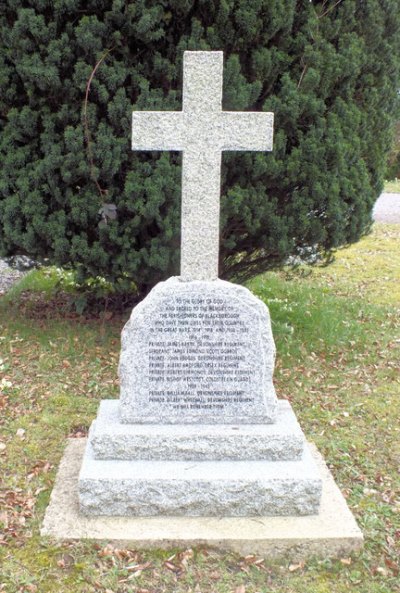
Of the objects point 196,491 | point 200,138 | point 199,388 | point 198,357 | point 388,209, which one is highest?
point 200,138

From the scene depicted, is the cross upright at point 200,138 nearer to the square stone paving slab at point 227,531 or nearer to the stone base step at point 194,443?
the stone base step at point 194,443

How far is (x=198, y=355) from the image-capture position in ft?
12.7

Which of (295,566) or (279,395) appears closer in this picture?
(295,566)

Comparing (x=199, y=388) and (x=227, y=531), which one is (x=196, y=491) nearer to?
(x=227, y=531)

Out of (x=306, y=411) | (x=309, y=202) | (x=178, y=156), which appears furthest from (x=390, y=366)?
(x=178, y=156)

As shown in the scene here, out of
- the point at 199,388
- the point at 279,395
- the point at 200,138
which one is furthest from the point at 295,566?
the point at 200,138

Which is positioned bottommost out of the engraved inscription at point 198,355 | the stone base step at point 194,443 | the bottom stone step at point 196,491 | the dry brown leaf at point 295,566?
the dry brown leaf at point 295,566

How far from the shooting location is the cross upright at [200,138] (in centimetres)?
373

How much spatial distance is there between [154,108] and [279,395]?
2455mm

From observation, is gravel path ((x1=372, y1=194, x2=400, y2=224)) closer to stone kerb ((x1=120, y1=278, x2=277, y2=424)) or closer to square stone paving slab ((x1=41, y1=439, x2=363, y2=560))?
stone kerb ((x1=120, y1=278, x2=277, y2=424))

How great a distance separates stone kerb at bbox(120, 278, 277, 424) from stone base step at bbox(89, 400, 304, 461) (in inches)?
4.3

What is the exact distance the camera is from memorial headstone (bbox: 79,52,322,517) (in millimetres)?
3660

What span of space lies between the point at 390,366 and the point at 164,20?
349cm

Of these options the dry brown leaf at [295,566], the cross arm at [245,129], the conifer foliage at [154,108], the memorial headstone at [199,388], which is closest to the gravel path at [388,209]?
the conifer foliage at [154,108]
